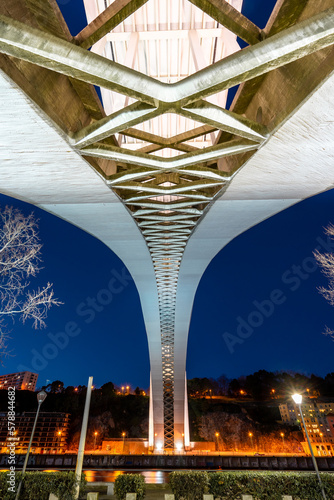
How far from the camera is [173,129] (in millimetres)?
9297

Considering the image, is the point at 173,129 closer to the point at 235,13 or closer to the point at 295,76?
the point at 235,13

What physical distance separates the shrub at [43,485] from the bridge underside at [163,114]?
7444mm

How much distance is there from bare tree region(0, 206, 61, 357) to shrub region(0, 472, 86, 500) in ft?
14.0

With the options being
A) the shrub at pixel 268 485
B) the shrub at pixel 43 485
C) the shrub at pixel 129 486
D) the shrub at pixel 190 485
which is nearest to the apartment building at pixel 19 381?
the shrub at pixel 43 485

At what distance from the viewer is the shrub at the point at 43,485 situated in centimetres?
803

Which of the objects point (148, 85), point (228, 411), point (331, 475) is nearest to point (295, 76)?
point (148, 85)

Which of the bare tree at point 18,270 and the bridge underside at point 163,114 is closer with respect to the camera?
the bridge underside at point 163,114

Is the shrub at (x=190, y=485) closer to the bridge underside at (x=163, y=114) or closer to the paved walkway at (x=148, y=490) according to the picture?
the paved walkway at (x=148, y=490)

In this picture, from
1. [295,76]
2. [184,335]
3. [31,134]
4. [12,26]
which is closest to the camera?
[12,26]

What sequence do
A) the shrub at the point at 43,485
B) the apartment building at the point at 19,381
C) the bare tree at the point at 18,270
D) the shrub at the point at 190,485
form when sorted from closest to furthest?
the bare tree at the point at 18,270
the shrub at the point at 43,485
the shrub at the point at 190,485
the apartment building at the point at 19,381

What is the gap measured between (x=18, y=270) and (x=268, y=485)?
9613 mm

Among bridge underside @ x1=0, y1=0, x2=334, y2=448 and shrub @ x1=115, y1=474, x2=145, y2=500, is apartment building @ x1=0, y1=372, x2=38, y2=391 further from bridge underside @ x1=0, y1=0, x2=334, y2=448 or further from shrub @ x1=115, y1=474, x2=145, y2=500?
bridge underside @ x1=0, y1=0, x2=334, y2=448

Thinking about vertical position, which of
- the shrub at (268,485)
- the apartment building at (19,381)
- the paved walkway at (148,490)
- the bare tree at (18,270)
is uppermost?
the apartment building at (19,381)

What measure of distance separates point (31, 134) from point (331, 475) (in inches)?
470
